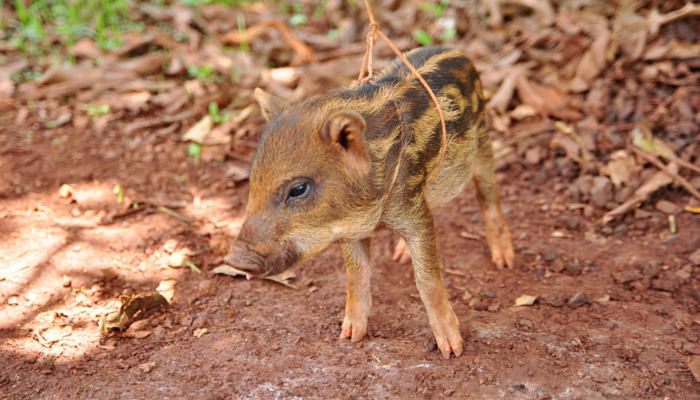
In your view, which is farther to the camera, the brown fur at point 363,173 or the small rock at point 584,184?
the small rock at point 584,184

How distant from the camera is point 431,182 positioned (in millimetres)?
3705

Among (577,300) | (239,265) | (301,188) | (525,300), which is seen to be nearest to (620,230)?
(577,300)

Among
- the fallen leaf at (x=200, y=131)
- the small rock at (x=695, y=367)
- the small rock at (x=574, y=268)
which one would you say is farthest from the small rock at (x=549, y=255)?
the fallen leaf at (x=200, y=131)

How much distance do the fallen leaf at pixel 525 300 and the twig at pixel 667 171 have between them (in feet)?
5.56

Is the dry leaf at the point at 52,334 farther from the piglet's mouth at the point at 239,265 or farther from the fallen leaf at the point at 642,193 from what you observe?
the fallen leaf at the point at 642,193

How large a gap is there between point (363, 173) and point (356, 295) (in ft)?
2.92

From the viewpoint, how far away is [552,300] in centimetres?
410

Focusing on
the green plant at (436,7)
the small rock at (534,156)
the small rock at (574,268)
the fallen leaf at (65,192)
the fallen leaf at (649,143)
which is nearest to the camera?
the small rock at (574,268)

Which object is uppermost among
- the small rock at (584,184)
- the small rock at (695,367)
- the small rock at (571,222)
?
the small rock at (695,367)

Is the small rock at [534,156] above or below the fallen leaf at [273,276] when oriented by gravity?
below

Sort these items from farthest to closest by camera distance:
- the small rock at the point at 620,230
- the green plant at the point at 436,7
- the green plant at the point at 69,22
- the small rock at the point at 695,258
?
the green plant at the point at 436,7 → the green plant at the point at 69,22 → the small rock at the point at 620,230 → the small rock at the point at 695,258

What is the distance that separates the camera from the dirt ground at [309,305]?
3348mm

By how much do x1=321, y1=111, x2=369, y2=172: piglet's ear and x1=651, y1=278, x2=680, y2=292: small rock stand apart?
2.18 m

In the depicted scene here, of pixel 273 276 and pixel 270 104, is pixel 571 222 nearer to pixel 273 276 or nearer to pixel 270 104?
pixel 273 276
